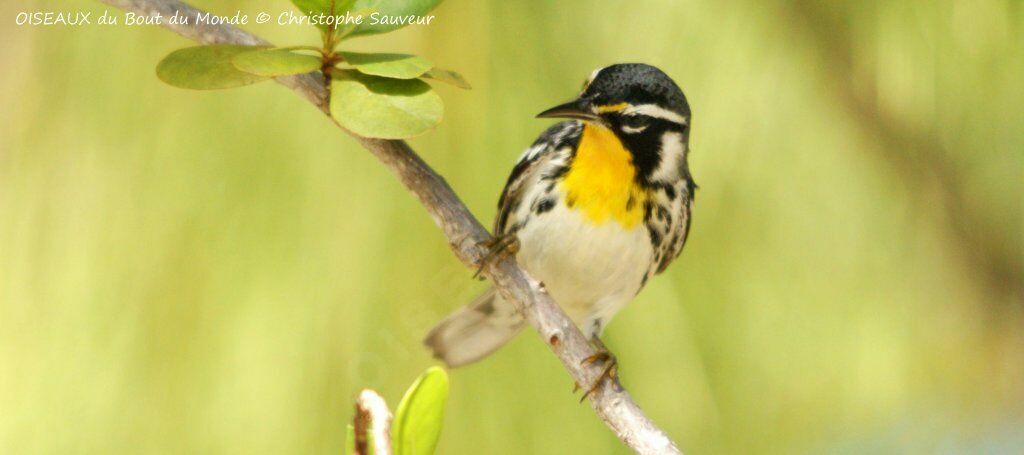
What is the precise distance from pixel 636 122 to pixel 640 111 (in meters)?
0.03

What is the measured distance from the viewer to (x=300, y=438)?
40.0 inches

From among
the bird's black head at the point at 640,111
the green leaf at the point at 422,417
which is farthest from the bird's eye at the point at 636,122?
the green leaf at the point at 422,417

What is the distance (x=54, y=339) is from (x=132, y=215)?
134mm

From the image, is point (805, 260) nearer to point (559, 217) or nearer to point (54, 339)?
point (559, 217)

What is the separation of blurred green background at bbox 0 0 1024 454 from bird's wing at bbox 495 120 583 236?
0.09 meters

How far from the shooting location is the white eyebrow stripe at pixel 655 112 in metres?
1.05

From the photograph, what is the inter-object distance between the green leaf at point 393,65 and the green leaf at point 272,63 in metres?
0.03

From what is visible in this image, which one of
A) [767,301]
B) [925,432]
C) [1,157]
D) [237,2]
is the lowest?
[925,432]

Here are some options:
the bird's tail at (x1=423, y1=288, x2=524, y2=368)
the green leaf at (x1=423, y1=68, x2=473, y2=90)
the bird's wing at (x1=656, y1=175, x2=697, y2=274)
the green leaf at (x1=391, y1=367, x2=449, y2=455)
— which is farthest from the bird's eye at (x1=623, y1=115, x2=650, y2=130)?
the green leaf at (x1=391, y1=367, x2=449, y2=455)

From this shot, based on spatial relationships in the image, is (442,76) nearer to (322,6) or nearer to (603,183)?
(322,6)

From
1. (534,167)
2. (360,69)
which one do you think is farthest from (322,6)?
(534,167)

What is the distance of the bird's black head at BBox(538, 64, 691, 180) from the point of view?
0.98 metres

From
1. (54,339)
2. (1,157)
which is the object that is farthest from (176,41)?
(54,339)

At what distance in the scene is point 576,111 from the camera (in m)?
0.95
